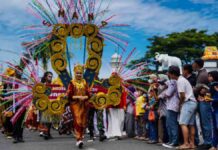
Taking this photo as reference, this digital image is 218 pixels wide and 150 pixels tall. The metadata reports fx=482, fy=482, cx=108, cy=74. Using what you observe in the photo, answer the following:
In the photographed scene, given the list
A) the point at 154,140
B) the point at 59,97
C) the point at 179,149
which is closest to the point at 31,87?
the point at 59,97

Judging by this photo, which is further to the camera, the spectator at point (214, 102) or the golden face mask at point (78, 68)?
the golden face mask at point (78, 68)

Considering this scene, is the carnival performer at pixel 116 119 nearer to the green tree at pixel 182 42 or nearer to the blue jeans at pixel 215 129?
the blue jeans at pixel 215 129

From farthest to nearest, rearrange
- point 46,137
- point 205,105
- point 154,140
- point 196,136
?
1. point 46,137
2. point 154,140
3. point 196,136
4. point 205,105

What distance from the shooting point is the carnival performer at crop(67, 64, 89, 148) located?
997 centimetres

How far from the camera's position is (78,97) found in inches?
391

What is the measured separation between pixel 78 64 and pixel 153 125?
2.14 metres

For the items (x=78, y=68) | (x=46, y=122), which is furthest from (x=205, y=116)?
(x=46, y=122)

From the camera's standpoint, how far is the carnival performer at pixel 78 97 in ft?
32.7

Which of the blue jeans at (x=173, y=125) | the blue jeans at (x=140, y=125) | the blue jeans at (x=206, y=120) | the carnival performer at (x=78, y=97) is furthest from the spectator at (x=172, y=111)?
the blue jeans at (x=140, y=125)

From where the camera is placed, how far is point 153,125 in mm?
10570

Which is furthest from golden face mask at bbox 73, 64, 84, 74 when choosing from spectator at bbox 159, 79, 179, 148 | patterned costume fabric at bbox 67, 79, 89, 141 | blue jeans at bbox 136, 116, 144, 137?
blue jeans at bbox 136, 116, 144, 137

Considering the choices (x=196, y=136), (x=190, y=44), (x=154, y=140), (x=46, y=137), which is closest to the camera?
(x=196, y=136)

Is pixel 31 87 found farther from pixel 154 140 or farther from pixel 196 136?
pixel 196 136

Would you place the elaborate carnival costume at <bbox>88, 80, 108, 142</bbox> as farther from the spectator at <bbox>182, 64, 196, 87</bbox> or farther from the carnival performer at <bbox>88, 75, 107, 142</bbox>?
the spectator at <bbox>182, 64, 196, 87</bbox>
